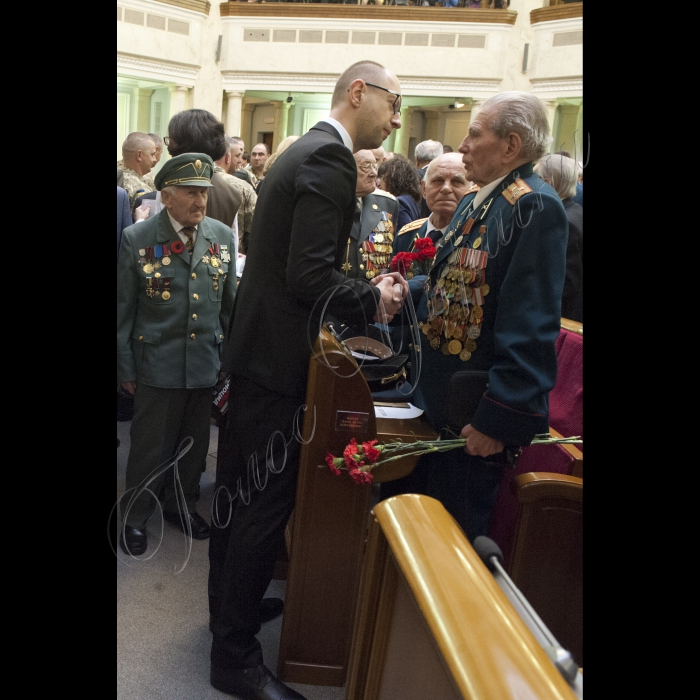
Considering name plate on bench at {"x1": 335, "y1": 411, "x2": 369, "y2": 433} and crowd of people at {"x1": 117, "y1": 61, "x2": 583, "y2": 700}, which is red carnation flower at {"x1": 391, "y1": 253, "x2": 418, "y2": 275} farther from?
name plate on bench at {"x1": 335, "y1": 411, "x2": 369, "y2": 433}

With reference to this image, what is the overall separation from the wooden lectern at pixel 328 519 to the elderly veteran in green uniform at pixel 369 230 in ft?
4.21

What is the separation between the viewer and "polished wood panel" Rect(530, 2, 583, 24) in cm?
81

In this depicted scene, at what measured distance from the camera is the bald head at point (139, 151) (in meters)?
2.03

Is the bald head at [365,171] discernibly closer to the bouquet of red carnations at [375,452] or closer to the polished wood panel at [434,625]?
the bouquet of red carnations at [375,452]

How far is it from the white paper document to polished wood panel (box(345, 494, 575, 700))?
29.3 inches

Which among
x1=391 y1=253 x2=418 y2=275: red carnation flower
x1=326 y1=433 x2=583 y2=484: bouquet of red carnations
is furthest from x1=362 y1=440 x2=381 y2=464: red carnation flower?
A: x1=391 y1=253 x2=418 y2=275: red carnation flower

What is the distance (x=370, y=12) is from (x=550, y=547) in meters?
1.20

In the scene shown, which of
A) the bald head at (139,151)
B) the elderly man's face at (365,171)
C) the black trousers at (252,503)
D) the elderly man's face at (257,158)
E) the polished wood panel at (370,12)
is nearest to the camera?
the polished wood panel at (370,12)

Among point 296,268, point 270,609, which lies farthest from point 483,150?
point 270,609

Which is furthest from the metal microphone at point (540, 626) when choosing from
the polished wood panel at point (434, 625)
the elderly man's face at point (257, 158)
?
the elderly man's face at point (257, 158)

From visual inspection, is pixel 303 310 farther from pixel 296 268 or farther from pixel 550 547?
pixel 550 547
